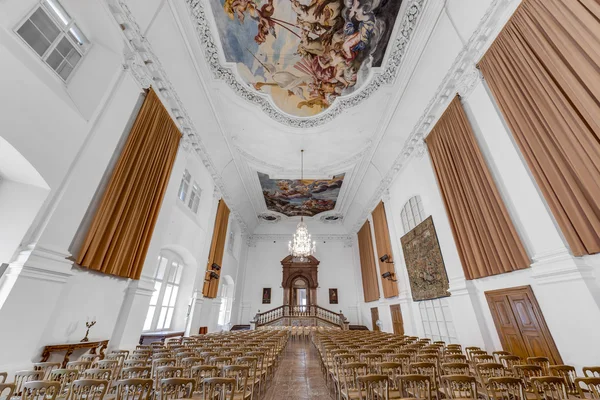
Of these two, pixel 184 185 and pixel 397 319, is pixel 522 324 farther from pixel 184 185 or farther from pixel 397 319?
pixel 184 185

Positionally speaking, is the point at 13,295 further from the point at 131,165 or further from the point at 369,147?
the point at 369,147

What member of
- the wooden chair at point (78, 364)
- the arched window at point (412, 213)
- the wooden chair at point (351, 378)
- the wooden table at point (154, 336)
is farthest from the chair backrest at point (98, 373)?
the arched window at point (412, 213)

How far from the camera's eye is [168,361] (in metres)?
3.00

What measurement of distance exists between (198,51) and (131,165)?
356cm

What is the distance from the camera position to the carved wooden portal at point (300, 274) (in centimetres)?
1597

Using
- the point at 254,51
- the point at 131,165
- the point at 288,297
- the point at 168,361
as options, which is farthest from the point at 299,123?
the point at 288,297

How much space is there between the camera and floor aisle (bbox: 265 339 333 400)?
3770 mm

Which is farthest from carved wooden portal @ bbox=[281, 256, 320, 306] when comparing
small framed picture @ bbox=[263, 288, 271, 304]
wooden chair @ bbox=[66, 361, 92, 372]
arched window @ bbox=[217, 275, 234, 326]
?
wooden chair @ bbox=[66, 361, 92, 372]

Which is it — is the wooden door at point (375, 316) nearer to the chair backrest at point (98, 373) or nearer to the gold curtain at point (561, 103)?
the gold curtain at point (561, 103)

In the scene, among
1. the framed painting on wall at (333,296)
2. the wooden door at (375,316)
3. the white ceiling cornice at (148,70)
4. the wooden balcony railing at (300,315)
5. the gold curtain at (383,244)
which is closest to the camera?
the white ceiling cornice at (148,70)

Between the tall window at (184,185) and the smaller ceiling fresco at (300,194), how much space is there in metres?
4.14

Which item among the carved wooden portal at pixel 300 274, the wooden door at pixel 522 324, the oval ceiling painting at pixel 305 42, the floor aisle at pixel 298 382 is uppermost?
the oval ceiling painting at pixel 305 42

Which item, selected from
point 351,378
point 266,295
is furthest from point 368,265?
point 351,378

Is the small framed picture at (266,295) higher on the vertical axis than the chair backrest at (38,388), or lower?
higher
